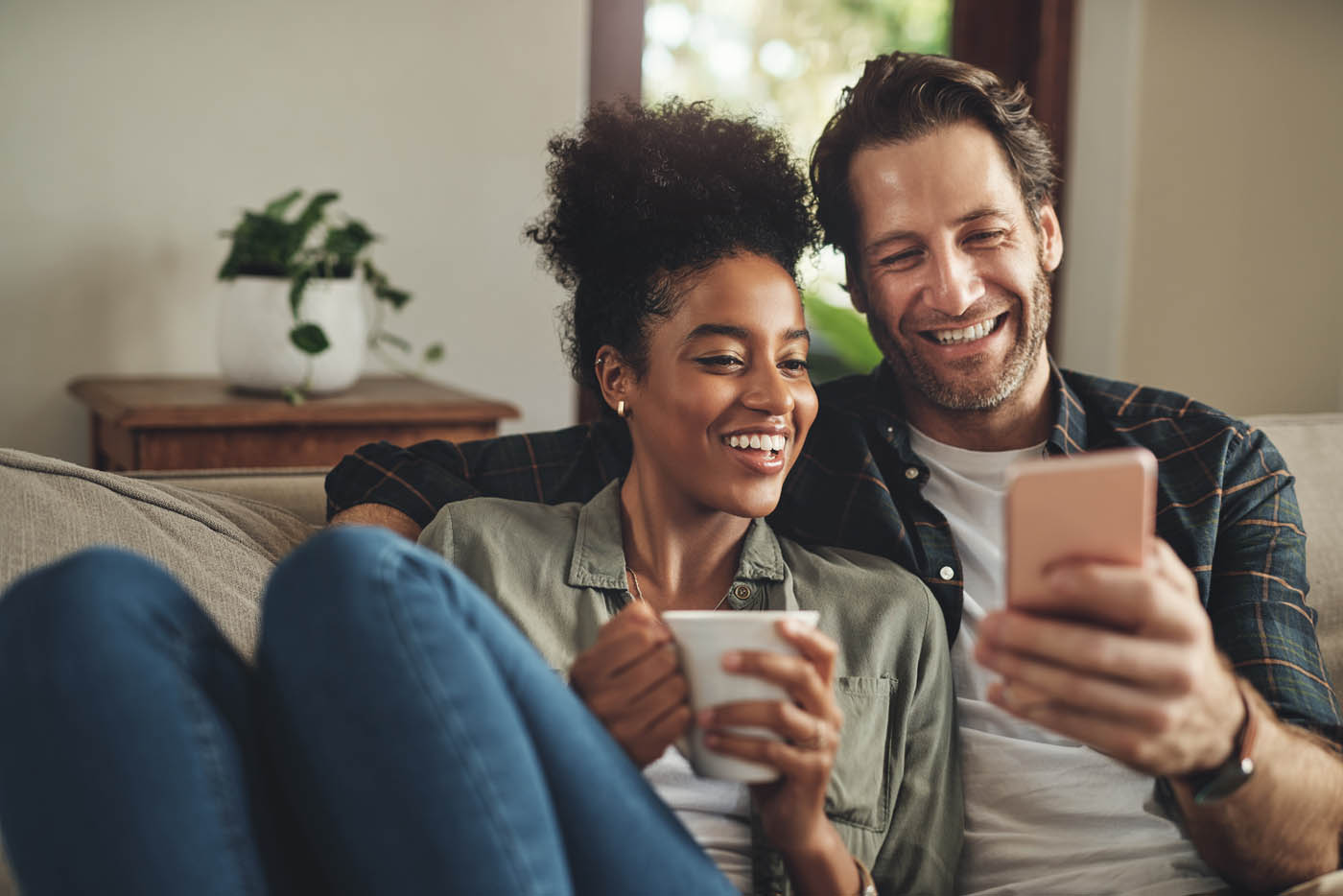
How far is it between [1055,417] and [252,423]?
1.43 m

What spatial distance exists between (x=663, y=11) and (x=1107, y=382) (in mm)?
1795

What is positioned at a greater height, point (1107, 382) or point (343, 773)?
point (1107, 382)

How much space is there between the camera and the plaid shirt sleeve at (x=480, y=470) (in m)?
1.49

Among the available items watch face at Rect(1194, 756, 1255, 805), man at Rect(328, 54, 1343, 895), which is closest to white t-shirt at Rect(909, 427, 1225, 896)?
man at Rect(328, 54, 1343, 895)

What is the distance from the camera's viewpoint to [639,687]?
0.98m

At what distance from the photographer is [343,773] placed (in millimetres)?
881

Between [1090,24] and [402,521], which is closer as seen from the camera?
[402,521]

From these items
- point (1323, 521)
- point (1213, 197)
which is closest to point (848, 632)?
point (1323, 521)

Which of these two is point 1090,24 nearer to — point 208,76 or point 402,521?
point 208,76

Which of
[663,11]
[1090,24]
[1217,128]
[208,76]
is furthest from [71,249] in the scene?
[1217,128]

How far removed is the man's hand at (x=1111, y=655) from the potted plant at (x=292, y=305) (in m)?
1.76

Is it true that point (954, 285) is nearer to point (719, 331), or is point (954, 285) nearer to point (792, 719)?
point (719, 331)

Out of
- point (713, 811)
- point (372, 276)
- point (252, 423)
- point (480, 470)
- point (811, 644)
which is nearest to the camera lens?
point (811, 644)

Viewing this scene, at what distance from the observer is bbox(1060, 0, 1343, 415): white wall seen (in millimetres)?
3227
